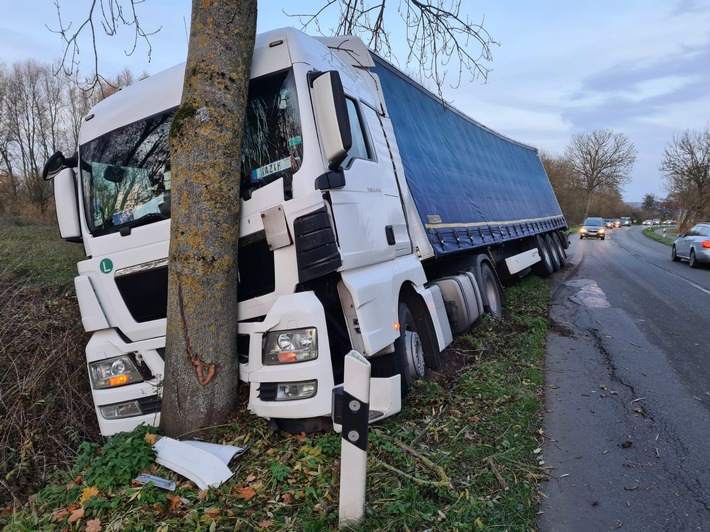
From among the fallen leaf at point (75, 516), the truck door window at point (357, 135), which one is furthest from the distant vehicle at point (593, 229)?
the fallen leaf at point (75, 516)

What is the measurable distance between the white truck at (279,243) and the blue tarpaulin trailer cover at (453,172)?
34.5 inches

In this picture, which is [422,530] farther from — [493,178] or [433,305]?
[493,178]

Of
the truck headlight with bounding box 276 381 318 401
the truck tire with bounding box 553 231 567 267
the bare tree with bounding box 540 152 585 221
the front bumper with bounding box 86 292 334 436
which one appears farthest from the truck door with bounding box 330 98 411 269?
the bare tree with bounding box 540 152 585 221

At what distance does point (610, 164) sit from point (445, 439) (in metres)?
69.2

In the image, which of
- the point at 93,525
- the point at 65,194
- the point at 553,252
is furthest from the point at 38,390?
the point at 553,252

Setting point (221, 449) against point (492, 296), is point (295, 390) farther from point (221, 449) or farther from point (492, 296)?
point (492, 296)

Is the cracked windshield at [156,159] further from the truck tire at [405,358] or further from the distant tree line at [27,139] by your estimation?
the distant tree line at [27,139]

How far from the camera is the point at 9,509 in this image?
317 cm

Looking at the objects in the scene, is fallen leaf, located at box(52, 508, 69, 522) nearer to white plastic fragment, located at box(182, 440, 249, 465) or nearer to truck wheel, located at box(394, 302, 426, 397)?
white plastic fragment, located at box(182, 440, 249, 465)

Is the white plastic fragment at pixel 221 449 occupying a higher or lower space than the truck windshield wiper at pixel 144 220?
lower

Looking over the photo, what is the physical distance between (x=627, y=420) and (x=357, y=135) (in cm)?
322

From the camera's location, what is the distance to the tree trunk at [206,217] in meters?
3.21

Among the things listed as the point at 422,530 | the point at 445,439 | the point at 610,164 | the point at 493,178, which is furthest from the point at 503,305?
the point at 610,164

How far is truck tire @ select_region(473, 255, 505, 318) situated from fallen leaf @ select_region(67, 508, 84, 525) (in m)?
5.33
